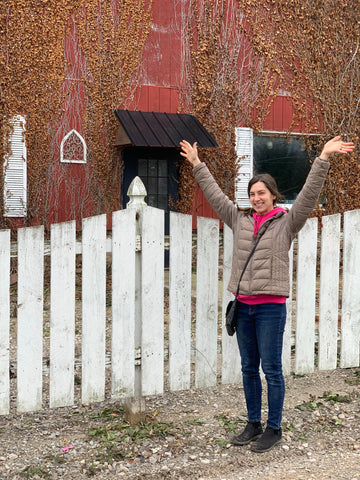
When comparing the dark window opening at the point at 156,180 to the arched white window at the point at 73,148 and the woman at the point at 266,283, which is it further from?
the woman at the point at 266,283

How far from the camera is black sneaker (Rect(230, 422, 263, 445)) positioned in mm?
3445

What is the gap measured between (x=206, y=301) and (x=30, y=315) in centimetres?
118

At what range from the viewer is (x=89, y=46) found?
28.6 feet

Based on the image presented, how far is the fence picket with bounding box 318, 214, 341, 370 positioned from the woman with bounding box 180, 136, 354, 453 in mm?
845

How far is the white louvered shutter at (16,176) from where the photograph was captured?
813cm

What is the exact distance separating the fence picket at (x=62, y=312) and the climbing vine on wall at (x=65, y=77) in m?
4.93

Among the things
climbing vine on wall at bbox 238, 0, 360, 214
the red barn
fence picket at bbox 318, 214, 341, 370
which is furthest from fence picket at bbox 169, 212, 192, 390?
climbing vine on wall at bbox 238, 0, 360, 214

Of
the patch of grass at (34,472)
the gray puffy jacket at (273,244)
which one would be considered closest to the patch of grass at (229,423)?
the gray puffy jacket at (273,244)

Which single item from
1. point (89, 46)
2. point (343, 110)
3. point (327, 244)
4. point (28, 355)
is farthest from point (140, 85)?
point (28, 355)

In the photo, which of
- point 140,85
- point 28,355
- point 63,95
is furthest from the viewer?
point 140,85

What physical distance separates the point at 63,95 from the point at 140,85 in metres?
1.30

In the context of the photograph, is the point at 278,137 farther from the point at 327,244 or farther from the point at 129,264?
the point at 129,264

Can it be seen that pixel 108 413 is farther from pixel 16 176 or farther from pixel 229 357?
pixel 16 176

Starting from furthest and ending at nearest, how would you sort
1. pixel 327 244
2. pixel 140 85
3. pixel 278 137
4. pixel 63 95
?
1. pixel 278 137
2. pixel 140 85
3. pixel 63 95
4. pixel 327 244
